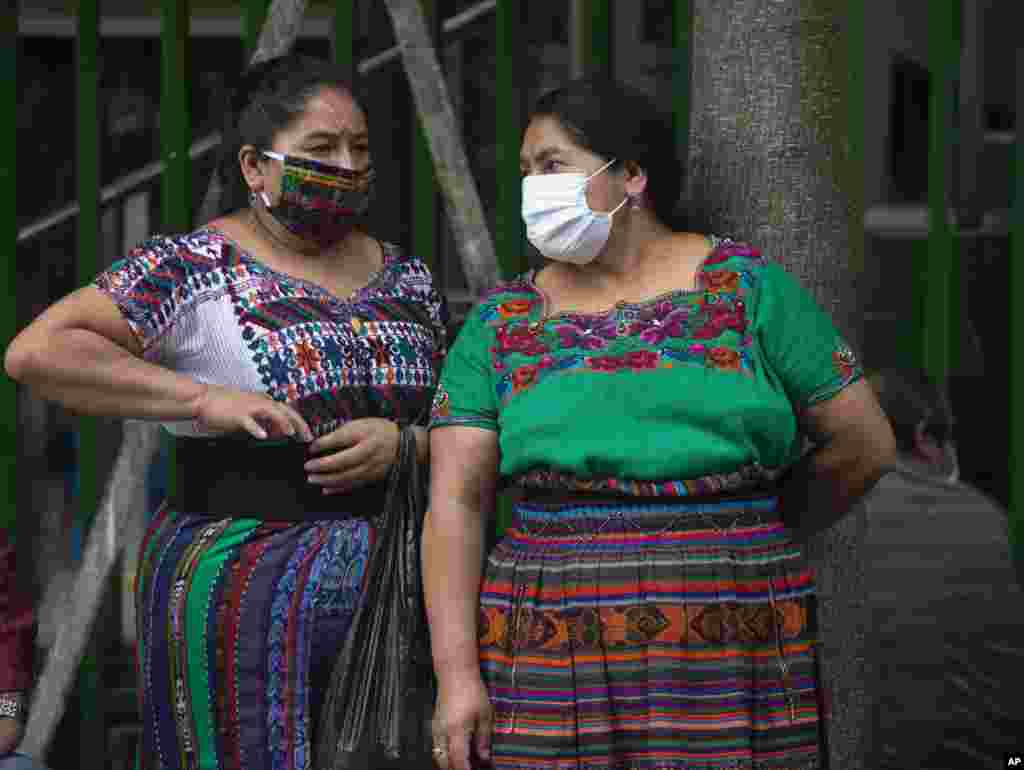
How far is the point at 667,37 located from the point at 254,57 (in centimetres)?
218

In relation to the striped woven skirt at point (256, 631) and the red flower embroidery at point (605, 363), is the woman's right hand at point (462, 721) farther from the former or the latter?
the red flower embroidery at point (605, 363)

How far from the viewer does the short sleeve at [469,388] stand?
2.86 meters

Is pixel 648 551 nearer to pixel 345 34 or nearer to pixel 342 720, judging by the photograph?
pixel 342 720

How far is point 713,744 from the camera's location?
2.69 metres

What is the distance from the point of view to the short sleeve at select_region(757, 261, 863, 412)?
9.05 ft

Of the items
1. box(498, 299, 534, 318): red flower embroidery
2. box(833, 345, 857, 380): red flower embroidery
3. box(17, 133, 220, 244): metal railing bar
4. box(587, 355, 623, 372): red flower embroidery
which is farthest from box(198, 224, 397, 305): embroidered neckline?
box(17, 133, 220, 244): metal railing bar

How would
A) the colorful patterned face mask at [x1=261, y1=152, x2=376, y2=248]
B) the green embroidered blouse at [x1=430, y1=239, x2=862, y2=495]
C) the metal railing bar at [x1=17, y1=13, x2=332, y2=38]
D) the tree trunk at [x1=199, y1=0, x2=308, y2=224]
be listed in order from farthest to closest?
1. the metal railing bar at [x1=17, y1=13, x2=332, y2=38]
2. the tree trunk at [x1=199, y1=0, x2=308, y2=224]
3. the colorful patterned face mask at [x1=261, y1=152, x2=376, y2=248]
4. the green embroidered blouse at [x1=430, y1=239, x2=862, y2=495]

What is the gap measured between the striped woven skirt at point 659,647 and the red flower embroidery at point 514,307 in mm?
357

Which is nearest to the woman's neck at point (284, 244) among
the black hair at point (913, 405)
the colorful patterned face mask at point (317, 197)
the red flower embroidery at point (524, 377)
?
the colorful patterned face mask at point (317, 197)

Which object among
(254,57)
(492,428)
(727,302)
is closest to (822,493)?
(727,302)

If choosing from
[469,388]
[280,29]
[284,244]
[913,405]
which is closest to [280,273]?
[284,244]

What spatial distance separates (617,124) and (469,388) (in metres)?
0.53

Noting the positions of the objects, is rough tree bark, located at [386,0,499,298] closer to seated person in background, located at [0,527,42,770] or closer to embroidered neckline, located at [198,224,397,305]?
embroidered neckline, located at [198,224,397,305]

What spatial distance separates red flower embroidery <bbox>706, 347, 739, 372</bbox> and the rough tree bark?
1.20 m
